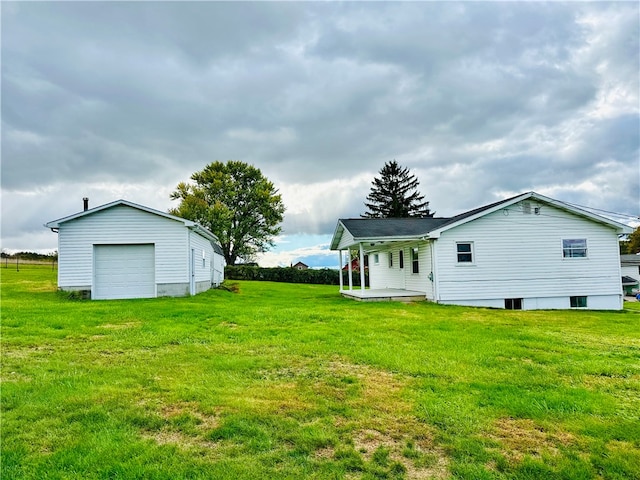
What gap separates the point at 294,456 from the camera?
305 centimetres

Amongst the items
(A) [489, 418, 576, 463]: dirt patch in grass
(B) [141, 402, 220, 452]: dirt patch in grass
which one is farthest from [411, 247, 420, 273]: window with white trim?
(B) [141, 402, 220, 452]: dirt patch in grass

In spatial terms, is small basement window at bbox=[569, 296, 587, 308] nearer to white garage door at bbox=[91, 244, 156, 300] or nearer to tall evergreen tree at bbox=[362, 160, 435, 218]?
white garage door at bbox=[91, 244, 156, 300]

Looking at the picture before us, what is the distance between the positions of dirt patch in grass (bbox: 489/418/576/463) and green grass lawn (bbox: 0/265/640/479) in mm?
19

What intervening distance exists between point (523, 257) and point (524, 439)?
14.3 m

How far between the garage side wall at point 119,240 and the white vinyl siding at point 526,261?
1129 cm

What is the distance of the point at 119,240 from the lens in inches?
642

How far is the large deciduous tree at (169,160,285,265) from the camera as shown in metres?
41.7

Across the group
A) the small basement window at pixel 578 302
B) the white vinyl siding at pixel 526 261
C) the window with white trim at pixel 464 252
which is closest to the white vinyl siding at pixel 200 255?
the white vinyl siding at pixel 526 261

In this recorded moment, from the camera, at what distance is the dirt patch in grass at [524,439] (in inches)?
123

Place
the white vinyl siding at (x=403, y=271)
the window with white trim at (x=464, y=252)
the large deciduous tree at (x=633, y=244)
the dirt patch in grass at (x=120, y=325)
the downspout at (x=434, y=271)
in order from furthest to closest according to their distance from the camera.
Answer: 1. the large deciduous tree at (x=633, y=244)
2. the white vinyl siding at (x=403, y=271)
3. the window with white trim at (x=464, y=252)
4. the downspout at (x=434, y=271)
5. the dirt patch in grass at (x=120, y=325)

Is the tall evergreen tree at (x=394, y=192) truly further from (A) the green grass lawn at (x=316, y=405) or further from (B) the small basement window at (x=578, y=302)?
(A) the green grass lawn at (x=316, y=405)

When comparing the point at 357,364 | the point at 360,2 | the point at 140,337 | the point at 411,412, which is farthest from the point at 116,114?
the point at 411,412

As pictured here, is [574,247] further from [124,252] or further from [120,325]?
[124,252]

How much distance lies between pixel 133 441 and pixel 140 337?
16.0 feet
